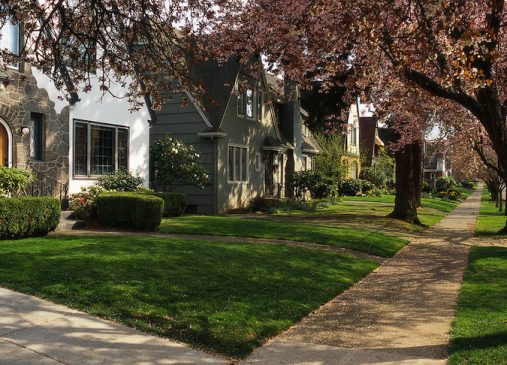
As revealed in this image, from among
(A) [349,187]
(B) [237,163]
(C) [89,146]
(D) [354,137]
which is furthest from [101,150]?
(D) [354,137]

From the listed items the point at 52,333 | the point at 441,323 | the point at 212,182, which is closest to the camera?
the point at 52,333

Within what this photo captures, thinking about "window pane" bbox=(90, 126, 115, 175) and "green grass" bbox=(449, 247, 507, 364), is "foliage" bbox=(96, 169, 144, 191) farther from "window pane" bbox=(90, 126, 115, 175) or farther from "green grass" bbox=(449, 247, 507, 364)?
"green grass" bbox=(449, 247, 507, 364)

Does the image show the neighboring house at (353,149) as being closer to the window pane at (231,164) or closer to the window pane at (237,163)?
the window pane at (237,163)

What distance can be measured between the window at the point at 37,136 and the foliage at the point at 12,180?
1.71 metres

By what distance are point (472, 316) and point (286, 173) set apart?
2503cm

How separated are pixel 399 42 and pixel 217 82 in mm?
14869

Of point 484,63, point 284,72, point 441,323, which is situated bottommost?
point 441,323

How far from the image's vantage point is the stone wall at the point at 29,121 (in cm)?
1444

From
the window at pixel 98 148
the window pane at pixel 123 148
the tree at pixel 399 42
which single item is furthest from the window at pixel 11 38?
the tree at pixel 399 42

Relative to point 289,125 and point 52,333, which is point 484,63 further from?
point 289,125

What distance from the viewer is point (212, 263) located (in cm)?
964

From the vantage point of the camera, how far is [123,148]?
1895cm

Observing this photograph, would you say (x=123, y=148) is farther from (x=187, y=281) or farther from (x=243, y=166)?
(x=187, y=281)

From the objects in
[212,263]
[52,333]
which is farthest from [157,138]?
[52,333]
